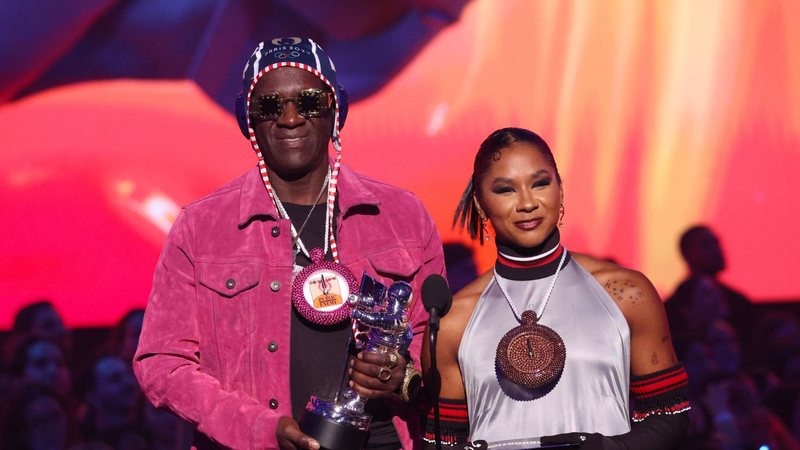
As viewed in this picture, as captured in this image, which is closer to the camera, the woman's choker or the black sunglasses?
the woman's choker

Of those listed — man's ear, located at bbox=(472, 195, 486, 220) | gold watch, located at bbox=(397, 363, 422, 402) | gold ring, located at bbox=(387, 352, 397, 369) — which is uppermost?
man's ear, located at bbox=(472, 195, 486, 220)

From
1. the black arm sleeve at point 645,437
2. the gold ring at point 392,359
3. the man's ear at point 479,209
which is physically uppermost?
the man's ear at point 479,209

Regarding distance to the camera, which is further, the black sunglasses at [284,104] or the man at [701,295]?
the man at [701,295]

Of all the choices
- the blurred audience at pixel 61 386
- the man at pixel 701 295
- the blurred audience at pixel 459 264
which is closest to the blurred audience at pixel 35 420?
the blurred audience at pixel 61 386

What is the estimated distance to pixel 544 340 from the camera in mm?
2957

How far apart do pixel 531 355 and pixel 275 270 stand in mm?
841

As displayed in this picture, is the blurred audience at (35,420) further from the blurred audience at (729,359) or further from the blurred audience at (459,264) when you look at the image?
the blurred audience at (729,359)

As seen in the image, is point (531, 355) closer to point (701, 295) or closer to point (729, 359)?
point (701, 295)

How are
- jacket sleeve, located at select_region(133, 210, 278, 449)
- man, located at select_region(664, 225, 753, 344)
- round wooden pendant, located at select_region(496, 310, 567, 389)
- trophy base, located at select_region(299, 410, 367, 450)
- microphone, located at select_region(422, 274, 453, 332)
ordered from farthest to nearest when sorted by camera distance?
man, located at select_region(664, 225, 753, 344)
jacket sleeve, located at select_region(133, 210, 278, 449)
round wooden pendant, located at select_region(496, 310, 567, 389)
trophy base, located at select_region(299, 410, 367, 450)
microphone, located at select_region(422, 274, 453, 332)

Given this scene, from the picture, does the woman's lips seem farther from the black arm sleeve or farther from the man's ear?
the black arm sleeve

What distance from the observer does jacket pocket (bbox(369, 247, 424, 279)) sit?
3.33m

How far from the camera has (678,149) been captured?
5.30 metres

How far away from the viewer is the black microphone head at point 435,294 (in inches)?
106

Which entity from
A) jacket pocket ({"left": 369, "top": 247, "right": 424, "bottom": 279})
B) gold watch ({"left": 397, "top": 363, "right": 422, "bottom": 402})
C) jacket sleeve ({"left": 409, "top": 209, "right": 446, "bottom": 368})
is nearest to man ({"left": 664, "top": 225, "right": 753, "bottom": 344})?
jacket sleeve ({"left": 409, "top": 209, "right": 446, "bottom": 368})
